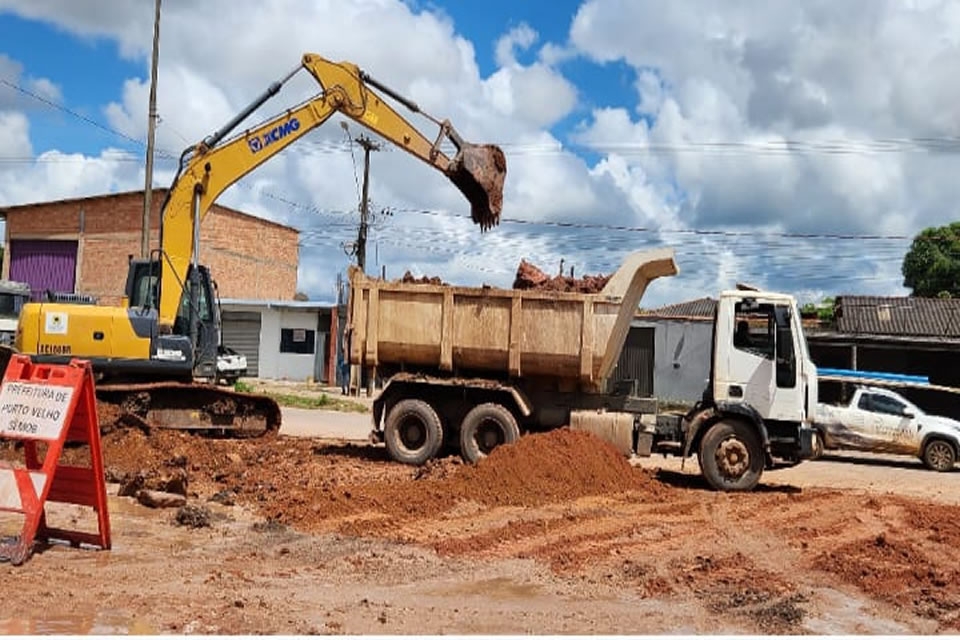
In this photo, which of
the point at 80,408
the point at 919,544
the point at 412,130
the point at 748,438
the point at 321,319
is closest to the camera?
the point at 80,408

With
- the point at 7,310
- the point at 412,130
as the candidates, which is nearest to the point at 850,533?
the point at 412,130

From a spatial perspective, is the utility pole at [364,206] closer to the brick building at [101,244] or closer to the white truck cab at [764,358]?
the brick building at [101,244]

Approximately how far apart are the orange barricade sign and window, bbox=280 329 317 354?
1143 inches

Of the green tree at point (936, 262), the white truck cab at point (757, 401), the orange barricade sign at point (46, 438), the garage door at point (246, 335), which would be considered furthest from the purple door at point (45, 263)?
the green tree at point (936, 262)

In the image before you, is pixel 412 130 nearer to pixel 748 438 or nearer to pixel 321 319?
pixel 748 438

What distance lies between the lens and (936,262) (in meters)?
53.0

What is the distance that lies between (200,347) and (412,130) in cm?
498

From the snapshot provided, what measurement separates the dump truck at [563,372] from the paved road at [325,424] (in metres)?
4.77

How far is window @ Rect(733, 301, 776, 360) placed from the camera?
1268 centimetres

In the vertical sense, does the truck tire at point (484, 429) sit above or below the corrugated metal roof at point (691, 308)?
below

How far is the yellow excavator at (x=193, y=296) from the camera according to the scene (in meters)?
14.4

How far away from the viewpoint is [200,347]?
50.8ft

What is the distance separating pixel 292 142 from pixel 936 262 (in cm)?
4708

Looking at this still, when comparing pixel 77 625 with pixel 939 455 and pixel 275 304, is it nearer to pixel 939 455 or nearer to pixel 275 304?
pixel 939 455
